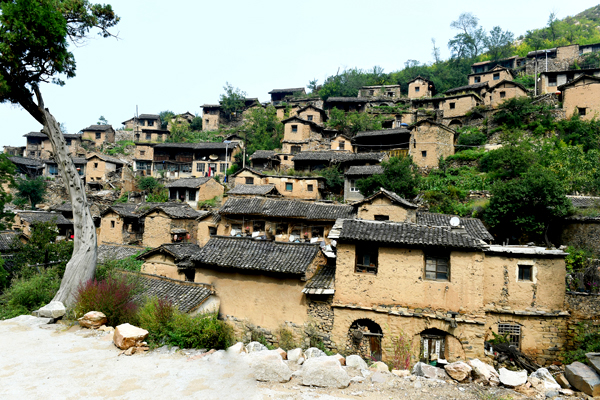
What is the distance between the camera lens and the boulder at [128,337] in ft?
18.1

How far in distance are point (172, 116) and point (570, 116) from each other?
54231mm

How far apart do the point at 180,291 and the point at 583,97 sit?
36268 mm

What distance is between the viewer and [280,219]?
2189 cm

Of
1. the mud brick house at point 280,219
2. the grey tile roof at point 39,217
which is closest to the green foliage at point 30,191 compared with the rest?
the grey tile roof at point 39,217

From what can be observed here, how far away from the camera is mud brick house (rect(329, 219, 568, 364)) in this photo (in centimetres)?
1024

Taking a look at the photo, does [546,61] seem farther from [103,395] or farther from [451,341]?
[103,395]

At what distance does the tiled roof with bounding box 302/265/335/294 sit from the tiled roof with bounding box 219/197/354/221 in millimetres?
8211

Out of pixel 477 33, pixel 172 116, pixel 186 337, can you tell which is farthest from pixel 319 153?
pixel 477 33

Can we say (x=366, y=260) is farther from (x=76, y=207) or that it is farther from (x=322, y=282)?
(x=76, y=207)

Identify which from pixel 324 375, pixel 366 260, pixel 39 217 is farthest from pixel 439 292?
→ pixel 39 217

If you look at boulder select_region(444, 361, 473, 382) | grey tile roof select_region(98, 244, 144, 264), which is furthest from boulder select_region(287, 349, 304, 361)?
grey tile roof select_region(98, 244, 144, 264)

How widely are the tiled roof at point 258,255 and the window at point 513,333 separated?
7400mm

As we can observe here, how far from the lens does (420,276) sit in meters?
10.6

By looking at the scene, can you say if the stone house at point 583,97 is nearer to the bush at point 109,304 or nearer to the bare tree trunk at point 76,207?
the bush at point 109,304
